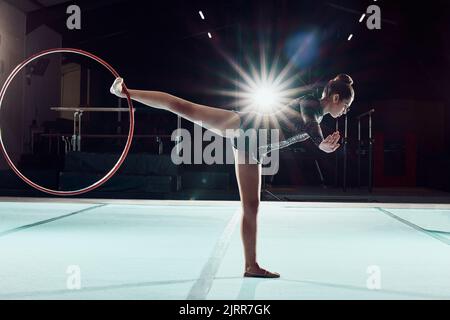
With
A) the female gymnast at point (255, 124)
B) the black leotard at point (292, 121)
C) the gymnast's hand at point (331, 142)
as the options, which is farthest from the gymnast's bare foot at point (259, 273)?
the gymnast's hand at point (331, 142)

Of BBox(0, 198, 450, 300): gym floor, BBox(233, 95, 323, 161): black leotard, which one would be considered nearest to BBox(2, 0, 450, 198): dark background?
BBox(0, 198, 450, 300): gym floor

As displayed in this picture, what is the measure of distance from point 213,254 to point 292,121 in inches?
40.6

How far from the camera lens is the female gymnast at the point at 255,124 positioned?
2471 mm

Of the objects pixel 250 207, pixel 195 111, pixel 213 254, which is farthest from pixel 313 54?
pixel 250 207

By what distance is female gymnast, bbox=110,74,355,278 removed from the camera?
8.11 ft

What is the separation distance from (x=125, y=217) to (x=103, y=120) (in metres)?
8.40

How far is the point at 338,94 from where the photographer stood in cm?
247

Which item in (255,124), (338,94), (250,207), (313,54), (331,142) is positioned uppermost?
(313,54)

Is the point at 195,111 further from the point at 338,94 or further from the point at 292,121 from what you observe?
the point at 338,94

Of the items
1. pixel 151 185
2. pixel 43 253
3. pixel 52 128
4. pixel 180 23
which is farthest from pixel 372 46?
pixel 43 253

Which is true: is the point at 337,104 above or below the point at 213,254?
above

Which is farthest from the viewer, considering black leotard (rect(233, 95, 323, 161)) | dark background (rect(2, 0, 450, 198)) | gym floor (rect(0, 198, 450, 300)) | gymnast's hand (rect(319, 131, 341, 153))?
dark background (rect(2, 0, 450, 198))

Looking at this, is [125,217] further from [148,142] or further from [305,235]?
[148,142]

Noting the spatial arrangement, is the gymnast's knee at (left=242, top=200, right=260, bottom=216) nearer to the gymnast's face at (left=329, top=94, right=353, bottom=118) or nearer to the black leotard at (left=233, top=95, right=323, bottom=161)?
the black leotard at (left=233, top=95, right=323, bottom=161)
